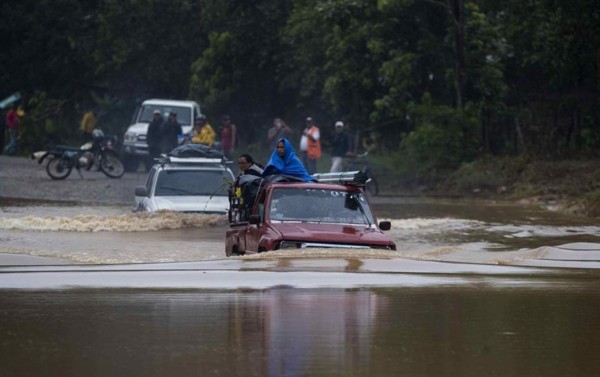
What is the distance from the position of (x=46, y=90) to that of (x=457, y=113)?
72.2 feet

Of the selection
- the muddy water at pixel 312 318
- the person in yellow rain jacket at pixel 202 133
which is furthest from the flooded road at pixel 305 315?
the person in yellow rain jacket at pixel 202 133

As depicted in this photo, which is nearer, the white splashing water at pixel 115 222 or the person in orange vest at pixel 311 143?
the white splashing water at pixel 115 222

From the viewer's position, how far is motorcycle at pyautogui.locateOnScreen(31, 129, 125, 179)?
1385 inches

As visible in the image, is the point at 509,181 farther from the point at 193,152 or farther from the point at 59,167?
the point at 59,167

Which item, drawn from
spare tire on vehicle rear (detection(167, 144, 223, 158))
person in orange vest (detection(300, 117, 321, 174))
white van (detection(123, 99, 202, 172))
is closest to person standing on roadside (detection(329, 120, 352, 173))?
person in orange vest (detection(300, 117, 321, 174))

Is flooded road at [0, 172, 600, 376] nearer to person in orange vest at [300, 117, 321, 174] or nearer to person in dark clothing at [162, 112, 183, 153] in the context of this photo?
person in orange vest at [300, 117, 321, 174]

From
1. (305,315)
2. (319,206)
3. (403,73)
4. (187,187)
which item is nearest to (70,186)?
(403,73)

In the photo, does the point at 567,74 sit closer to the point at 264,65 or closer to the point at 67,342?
the point at 264,65

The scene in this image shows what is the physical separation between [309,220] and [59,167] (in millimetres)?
21150

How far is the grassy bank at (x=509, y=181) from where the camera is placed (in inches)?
1134

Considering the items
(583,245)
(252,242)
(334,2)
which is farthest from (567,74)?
(252,242)

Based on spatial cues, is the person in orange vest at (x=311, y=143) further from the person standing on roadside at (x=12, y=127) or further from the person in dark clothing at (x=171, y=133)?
the person standing on roadside at (x=12, y=127)

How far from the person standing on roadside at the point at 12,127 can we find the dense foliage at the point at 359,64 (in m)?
0.75

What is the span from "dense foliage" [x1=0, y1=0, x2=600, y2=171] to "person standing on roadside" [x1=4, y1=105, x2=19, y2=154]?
754 millimetres
